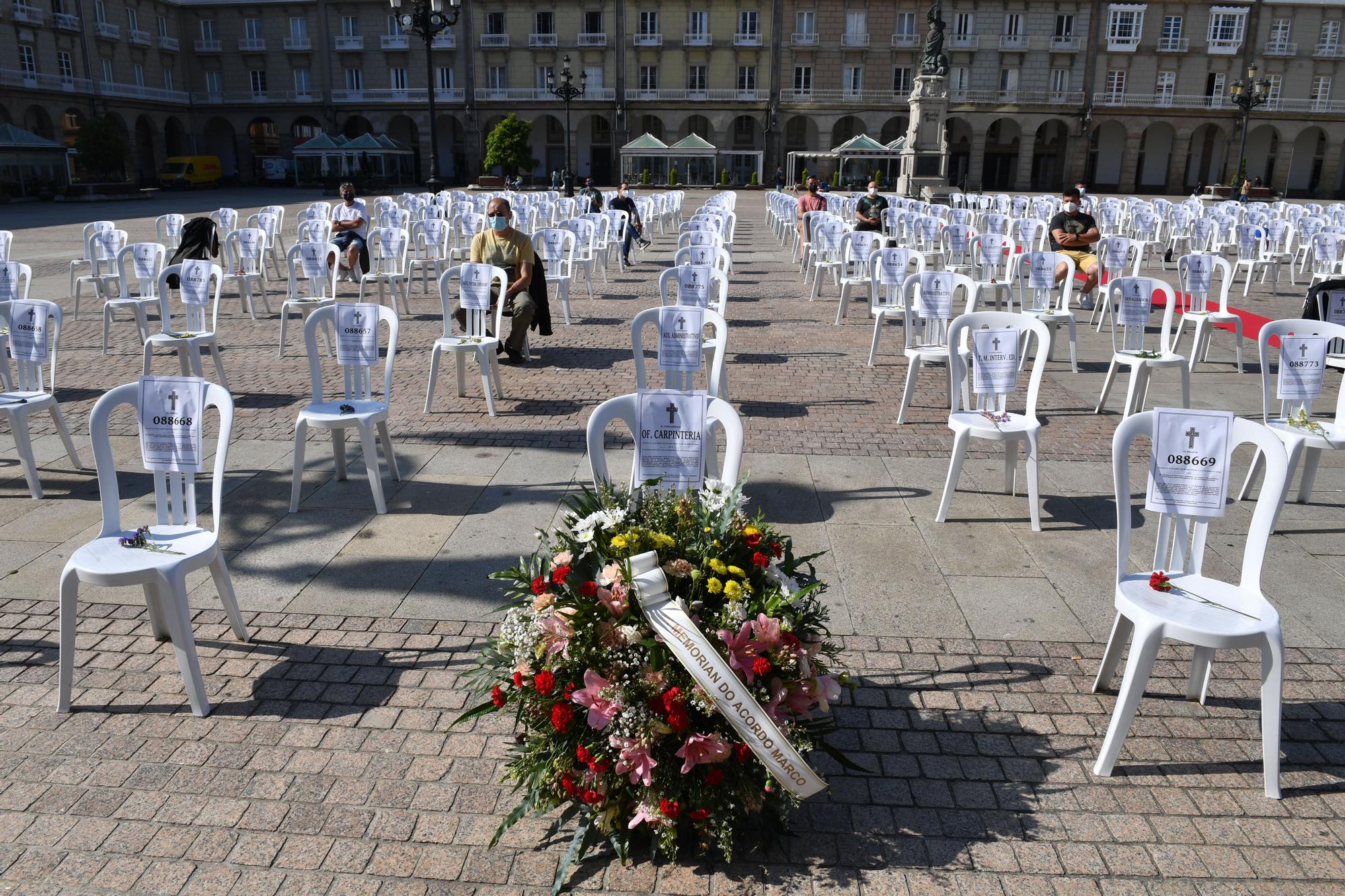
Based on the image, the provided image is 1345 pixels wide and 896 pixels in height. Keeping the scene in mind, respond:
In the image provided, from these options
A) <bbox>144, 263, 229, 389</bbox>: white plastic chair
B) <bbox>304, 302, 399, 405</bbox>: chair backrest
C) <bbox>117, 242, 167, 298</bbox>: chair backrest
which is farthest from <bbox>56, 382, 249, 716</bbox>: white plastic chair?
<bbox>117, 242, 167, 298</bbox>: chair backrest

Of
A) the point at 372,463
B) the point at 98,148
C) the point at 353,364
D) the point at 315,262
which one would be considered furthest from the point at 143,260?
the point at 98,148

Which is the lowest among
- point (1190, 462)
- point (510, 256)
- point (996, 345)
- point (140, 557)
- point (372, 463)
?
point (372, 463)

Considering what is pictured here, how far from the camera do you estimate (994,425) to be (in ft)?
19.0

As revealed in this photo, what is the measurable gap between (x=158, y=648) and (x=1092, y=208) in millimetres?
21738

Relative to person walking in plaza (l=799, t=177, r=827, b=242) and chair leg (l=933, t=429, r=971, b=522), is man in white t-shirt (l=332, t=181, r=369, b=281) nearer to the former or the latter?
person walking in plaza (l=799, t=177, r=827, b=242)

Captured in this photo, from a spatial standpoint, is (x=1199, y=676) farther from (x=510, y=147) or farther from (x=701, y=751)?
(x=510, y=147)

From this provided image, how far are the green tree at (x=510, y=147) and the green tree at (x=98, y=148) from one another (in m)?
16.0

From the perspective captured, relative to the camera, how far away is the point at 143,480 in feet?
21.3

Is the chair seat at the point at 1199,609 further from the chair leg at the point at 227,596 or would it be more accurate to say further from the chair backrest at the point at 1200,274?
the chair backrest at the point at 1200,274

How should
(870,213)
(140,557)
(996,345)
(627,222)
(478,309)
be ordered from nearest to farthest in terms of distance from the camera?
(140,557) → (996,345) → (478,309) → (870,213) → (627,222)

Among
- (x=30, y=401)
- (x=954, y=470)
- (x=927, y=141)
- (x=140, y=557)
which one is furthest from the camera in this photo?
(x=927, y=141)

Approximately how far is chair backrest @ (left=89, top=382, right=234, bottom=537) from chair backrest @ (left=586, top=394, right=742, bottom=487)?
1495 mm

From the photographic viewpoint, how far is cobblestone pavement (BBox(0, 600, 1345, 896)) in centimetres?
299

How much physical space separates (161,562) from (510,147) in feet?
150
